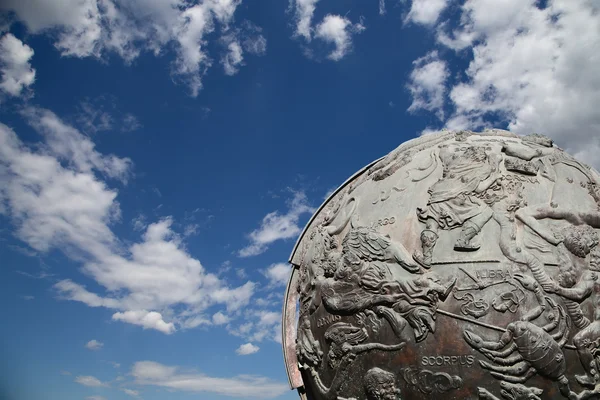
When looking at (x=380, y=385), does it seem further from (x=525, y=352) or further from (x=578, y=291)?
(x=578, y=291)

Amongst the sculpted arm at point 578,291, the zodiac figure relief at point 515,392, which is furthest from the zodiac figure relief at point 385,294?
the sculpted arm at point 578,291

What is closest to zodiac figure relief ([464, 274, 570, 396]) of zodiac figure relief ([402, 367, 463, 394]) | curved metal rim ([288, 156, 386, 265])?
zodiac figure relief ([402, 367, 463, 394])

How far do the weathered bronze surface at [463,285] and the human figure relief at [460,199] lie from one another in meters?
0.02

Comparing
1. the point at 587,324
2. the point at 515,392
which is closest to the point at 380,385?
the point at 515,392

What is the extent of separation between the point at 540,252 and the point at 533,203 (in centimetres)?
78

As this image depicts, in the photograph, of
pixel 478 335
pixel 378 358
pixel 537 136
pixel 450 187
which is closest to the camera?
pixel 478 335

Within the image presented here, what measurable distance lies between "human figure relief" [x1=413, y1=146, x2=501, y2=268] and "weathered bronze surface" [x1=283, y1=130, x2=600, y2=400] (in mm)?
17

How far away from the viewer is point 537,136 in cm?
838

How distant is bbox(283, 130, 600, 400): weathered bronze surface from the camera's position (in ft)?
19.4

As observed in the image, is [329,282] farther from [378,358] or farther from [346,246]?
[378,358]

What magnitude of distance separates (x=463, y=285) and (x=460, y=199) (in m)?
1.25

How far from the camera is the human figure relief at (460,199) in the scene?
6387 millimetres

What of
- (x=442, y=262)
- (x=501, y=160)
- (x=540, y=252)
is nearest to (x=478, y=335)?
(x=442, y=262)

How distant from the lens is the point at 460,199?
6.75 meters
